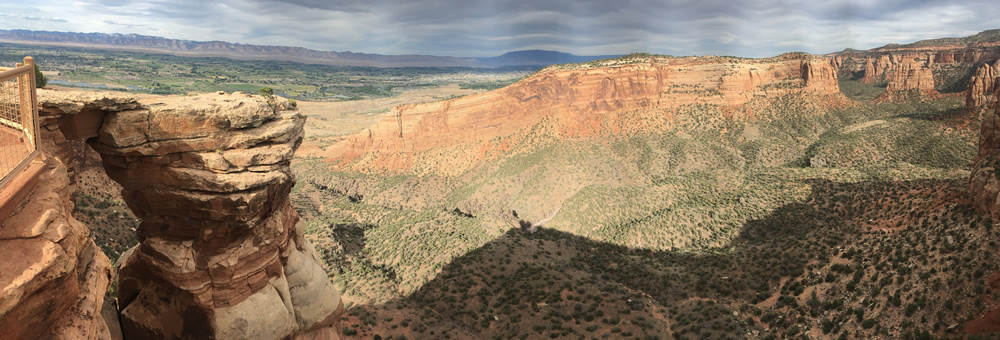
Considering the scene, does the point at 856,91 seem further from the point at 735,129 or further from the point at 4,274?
the point at 4,274

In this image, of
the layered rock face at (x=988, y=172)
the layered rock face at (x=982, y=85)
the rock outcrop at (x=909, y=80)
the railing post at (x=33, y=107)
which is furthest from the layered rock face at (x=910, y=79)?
the railing post at (x=33, y=107)

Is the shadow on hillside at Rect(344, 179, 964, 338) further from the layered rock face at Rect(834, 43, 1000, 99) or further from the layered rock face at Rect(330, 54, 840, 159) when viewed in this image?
the layered rock face at Rect(834, 43, 1000, 99)

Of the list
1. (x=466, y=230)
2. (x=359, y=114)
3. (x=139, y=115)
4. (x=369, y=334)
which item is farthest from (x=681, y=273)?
(x=359, y=114)

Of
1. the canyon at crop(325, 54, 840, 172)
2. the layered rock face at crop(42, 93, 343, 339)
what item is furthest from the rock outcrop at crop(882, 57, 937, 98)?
the layered rock face at crop(42, 93, 343, 339)

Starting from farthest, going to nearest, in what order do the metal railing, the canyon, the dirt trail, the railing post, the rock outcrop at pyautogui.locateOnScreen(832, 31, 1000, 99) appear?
the rock outcrop at pyautogui.locateOnScreen(832, 31, 1000, 99) → the canyon → the dirt trail → the railing post → the metal railing

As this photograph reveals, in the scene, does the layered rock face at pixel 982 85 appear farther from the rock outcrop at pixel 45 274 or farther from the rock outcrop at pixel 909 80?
the rock outcrop at pixel 45 274
